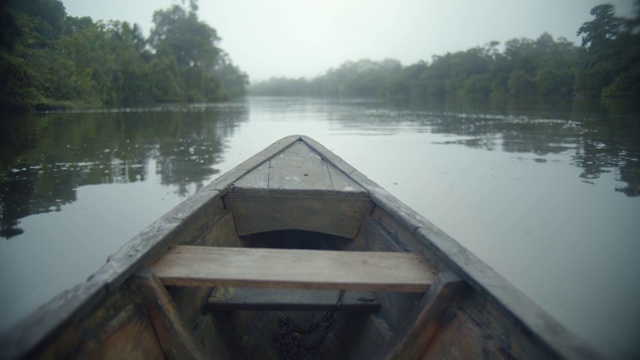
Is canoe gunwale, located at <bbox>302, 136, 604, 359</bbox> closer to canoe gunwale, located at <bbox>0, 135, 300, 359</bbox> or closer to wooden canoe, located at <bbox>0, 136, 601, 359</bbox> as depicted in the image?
wooden canoe, located at <bbox>0, 136, 601, 359</bbox>

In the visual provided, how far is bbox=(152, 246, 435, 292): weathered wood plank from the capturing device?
133 centimetres

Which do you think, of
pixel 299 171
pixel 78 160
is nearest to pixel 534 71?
pixel 78 160

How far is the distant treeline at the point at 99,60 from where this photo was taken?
17.1 feet

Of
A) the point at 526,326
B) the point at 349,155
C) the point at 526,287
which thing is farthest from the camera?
the point at 349,155

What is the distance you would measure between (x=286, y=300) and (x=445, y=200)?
3674mm

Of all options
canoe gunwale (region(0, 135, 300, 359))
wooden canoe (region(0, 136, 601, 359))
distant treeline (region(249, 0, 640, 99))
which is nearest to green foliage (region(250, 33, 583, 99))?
distant treeline (region(249, 0, 640, 99))

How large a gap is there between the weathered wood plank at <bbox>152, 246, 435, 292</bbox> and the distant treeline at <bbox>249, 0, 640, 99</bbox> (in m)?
4.20

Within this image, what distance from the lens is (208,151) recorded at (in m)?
8.47

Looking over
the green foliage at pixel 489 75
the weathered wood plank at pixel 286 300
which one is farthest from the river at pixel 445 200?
the green foliage at pixel 489 75

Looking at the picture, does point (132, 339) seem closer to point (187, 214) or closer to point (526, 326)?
point (187, 214)

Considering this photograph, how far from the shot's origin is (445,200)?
5.04m

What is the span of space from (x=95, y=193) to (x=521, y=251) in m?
5.17

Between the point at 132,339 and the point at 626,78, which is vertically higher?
the point at 626,78

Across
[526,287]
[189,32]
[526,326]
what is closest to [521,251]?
[526,287]
